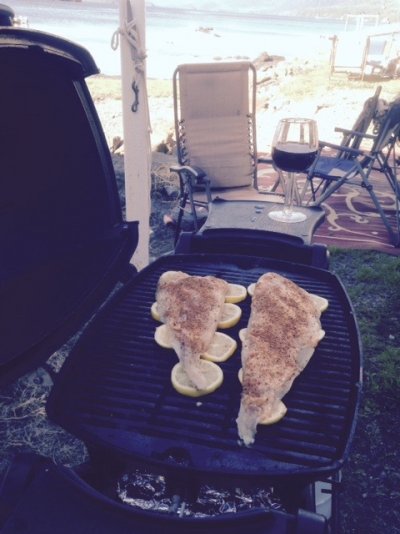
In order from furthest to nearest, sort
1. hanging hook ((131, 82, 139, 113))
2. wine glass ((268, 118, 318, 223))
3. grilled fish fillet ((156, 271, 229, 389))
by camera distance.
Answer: hanging hook ((131, 82, 139, 113)) → wine glass ((268, 118, 318, 223)) → grilled fish fillet ((156, 271, 229, 389))

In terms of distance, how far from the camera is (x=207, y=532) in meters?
1.32

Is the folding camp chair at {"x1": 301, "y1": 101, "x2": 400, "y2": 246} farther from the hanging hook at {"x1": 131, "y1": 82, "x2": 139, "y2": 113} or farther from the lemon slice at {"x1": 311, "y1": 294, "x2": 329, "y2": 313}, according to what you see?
the lemon slice at {"x1": 311, "y1": 294, "x2": 329, "y2": 313}

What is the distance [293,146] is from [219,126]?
3.21 m

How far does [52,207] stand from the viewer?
196 cm

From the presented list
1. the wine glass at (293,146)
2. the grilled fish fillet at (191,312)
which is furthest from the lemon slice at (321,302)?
the wine glass at (293,146)

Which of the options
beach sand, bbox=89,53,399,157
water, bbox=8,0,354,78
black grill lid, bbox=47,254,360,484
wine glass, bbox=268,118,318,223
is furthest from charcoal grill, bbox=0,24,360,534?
water, bbox=8,0,354,78

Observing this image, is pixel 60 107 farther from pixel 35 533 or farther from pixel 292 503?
pixel 292 503

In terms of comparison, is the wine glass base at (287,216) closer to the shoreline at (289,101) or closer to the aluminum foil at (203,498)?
the aluminum foil at (203,498)

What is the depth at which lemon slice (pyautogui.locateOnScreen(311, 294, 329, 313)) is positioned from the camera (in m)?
2.05

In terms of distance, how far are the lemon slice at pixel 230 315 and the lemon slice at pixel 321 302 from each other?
1.09 ft

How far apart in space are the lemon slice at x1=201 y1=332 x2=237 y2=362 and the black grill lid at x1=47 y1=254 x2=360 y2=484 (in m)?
0.03

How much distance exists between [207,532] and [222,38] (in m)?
75.9

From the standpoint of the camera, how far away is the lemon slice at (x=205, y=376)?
5.27 ft

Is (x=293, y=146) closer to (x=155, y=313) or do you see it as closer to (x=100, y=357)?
(x=155, y=313)
